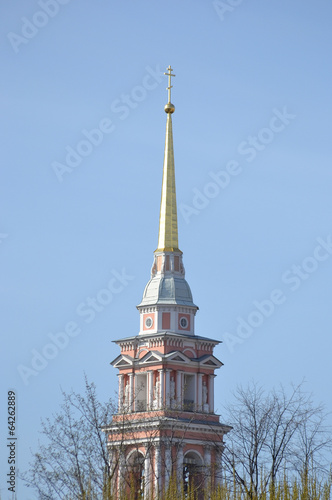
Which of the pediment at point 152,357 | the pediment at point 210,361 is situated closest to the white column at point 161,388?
the pediment at point 152,357

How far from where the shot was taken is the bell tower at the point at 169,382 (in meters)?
65.2

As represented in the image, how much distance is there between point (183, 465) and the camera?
65688mm

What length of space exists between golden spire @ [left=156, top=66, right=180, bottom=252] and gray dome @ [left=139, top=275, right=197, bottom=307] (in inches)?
80.0

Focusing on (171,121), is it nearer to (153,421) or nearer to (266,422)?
(153,421)

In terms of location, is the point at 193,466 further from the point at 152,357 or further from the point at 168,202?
the point at 168,202

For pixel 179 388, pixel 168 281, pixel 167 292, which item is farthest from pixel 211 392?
pixel 168 281

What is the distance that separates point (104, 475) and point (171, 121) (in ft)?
110

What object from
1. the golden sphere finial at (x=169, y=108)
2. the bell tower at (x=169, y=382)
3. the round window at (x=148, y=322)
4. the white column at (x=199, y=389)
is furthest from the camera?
the golden sphere finial at (x=169, y=108)

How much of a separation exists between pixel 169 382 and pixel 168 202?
11686 mm

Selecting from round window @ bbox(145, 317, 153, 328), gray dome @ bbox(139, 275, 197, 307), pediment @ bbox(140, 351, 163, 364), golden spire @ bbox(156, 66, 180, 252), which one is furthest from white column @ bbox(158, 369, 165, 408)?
golden spire @ bbox(156, 66, 180, 252)

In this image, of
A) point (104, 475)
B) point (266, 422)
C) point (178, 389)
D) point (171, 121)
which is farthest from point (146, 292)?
point (104, 475)

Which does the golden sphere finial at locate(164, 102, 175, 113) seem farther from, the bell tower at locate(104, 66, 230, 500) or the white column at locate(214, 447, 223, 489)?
the white column at locate(214, 447, 223, 489)

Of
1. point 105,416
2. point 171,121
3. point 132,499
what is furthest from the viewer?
point 171,121

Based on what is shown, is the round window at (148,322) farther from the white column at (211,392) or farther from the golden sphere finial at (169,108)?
the golden sphere finial at (169,108)
